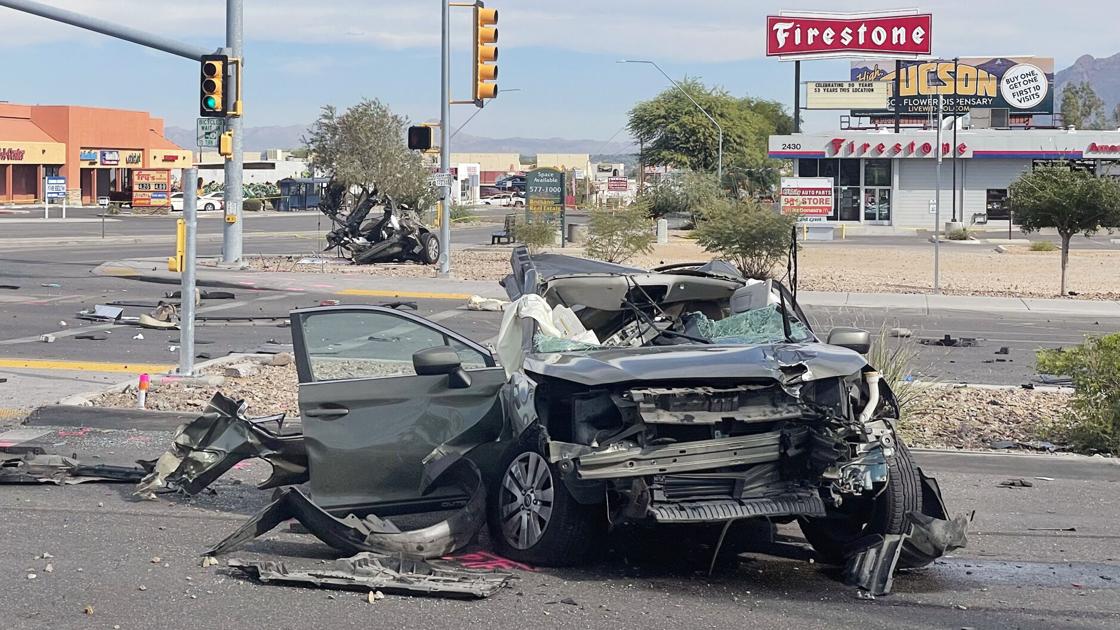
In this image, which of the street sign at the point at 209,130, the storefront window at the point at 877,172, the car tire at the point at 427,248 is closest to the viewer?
the street sign at the point at 209,130

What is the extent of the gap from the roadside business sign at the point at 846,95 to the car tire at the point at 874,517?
2690 inches

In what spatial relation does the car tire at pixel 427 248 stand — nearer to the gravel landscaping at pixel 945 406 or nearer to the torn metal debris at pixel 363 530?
the gravel landscaping at pixel 945 406

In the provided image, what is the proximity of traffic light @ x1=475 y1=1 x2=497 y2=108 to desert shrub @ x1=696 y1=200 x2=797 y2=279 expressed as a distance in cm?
665

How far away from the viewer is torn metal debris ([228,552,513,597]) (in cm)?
613

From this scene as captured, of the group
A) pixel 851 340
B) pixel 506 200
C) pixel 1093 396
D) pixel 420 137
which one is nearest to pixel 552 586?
pixel 851 340

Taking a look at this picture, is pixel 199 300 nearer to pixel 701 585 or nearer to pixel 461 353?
pixel 461 353

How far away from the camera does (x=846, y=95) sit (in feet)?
239

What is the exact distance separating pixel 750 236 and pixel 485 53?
7.52 meters

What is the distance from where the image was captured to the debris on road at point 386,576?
612 cm

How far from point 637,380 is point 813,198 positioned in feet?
121

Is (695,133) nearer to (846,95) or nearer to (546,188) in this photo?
(846,95)

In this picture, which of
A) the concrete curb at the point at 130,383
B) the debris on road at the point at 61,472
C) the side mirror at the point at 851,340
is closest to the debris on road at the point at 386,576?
the side mirror at the point at 851,340

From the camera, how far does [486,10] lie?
24406 millimetres

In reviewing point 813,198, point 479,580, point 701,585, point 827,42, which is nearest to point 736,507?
point 701,585
